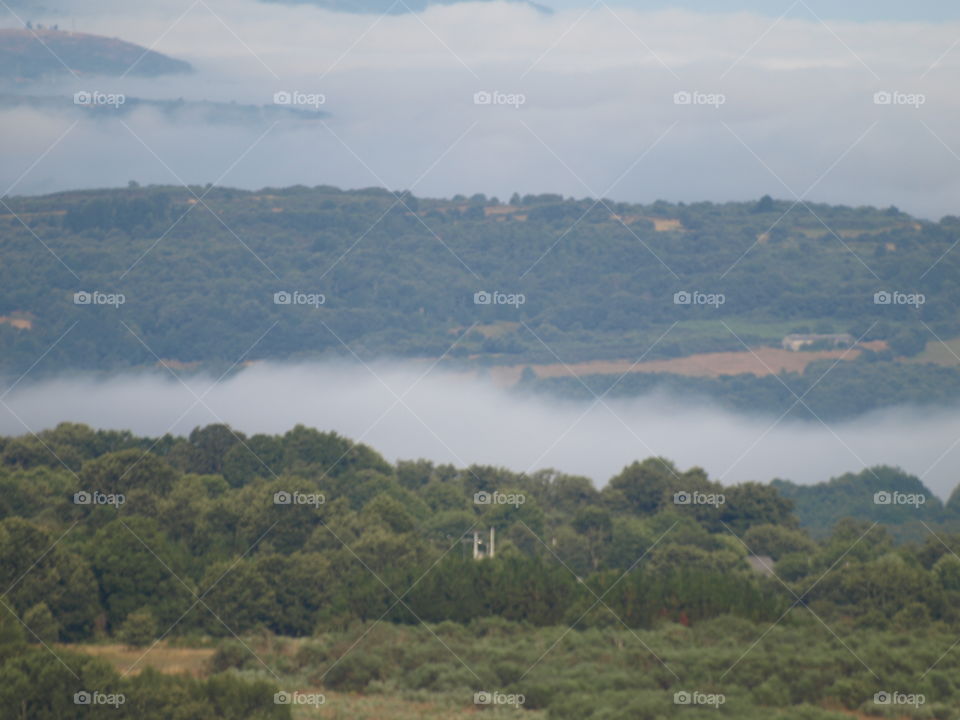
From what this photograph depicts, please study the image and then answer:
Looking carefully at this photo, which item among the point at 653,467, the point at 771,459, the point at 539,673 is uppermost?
the point at 771,459

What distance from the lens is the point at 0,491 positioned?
247 feet

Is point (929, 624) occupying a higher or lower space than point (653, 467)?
lower

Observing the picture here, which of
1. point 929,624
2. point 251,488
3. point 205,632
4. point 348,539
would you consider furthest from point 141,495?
point 929,624

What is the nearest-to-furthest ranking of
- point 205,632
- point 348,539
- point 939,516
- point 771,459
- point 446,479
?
point 205,632
point 348,539
point 446,479
point 939,516
point 771,459

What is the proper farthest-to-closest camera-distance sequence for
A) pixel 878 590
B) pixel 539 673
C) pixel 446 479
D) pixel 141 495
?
pixel 446 479 → pixel 141 495 → pixel 878 590 → pixel 539 673

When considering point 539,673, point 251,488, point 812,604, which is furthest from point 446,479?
point 539,673

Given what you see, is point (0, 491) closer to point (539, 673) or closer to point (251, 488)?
point (251, 488)

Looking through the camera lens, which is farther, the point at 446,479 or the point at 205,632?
the point at 446,479

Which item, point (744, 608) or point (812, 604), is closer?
point (744, 608)

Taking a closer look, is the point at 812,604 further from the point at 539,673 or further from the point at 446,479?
the point at 446,479

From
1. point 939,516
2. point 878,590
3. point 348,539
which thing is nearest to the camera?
point 878,590

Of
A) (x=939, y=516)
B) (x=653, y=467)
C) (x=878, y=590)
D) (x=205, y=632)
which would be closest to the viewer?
(x=205, y=632)

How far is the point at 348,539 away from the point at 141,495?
1345 cm

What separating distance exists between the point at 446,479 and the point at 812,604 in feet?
169
